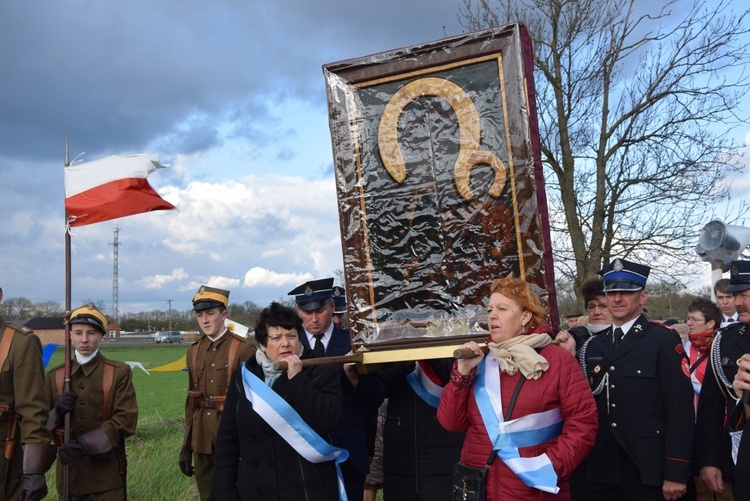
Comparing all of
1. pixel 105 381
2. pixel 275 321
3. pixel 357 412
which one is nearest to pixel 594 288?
pixel 357 412

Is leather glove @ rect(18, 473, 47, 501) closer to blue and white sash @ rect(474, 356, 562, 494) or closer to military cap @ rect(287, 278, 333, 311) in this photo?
military cap @ rect(287, 278, 333, 311)

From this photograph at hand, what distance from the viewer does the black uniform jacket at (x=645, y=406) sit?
402 centimetres

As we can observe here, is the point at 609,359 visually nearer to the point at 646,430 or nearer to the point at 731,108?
the point at 646,430

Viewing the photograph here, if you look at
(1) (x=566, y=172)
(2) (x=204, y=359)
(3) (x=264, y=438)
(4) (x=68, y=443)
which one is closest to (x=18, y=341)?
(4) (x=68, y=443)

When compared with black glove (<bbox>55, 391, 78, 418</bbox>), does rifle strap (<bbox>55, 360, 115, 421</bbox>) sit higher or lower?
higher

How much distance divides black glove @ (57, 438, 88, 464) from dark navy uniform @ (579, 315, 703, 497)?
3.48 m

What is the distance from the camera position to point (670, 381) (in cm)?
412

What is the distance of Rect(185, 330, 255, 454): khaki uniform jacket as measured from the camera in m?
5.68

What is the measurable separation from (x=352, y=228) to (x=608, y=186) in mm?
11204

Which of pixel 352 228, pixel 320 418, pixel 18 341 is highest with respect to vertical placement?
pixel 352 228

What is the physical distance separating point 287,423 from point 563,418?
1416 millimetres

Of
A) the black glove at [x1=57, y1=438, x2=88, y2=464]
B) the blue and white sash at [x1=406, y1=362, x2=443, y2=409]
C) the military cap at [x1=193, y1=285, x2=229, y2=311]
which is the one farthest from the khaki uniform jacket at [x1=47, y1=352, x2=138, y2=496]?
the blue and white sash at [x1=406, y1=362, x2=443, y2=409]

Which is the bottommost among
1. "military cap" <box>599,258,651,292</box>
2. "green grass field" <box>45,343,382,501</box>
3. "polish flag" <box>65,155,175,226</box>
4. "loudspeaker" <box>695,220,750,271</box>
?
"green grass field" <box>45,343,382,501</box>

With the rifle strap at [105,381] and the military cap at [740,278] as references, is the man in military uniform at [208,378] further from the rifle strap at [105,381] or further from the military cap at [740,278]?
the military cap at [740,278]
